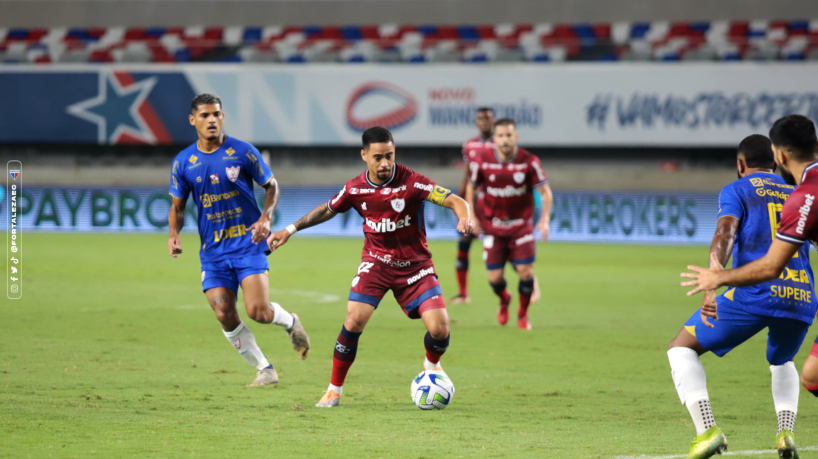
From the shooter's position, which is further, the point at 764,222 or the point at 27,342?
the point at 27,342

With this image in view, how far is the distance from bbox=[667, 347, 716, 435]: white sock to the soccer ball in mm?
1813

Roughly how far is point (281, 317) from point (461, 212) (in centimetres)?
186

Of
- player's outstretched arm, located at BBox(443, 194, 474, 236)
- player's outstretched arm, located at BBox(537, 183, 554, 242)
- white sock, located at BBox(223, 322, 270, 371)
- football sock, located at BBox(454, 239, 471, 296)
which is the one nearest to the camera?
player's outstretched arm, located at BBox(443, 194, 474, 236)

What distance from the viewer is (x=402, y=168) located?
668cm

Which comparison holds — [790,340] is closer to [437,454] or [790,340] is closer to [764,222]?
[764,222]

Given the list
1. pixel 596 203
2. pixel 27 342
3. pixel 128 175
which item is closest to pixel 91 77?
pixel 128 175

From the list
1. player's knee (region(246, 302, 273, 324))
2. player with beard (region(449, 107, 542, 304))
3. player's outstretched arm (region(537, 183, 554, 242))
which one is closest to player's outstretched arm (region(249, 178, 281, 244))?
player's knee (region(246, 302, 273, 324))

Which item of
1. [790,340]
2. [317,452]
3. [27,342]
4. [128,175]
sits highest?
[790,340]

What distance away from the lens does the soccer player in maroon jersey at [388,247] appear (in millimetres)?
6461

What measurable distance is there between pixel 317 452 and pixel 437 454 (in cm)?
65

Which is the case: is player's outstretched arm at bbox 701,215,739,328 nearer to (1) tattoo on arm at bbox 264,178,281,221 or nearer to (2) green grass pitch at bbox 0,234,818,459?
(2) green grass pitch at bbox 0,234,818,459

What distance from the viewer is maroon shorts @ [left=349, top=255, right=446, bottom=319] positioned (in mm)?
6531

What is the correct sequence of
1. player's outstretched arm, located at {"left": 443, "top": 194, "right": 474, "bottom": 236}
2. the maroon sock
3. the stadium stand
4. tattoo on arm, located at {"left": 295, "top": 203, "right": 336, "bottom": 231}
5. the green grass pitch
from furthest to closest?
the stadium stand
the maroon sock
tattoo on arm, located at {"left": 295, "top": 203, "right": 336, "bottom": 231}
player's outstretched arm, located at {"left": 443, "top": 194, "right": 474, "bottom": 236}
the green grass pitch

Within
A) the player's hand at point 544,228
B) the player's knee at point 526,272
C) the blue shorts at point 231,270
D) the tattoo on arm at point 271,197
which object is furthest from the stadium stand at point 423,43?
the blue shorts at point 231,270
